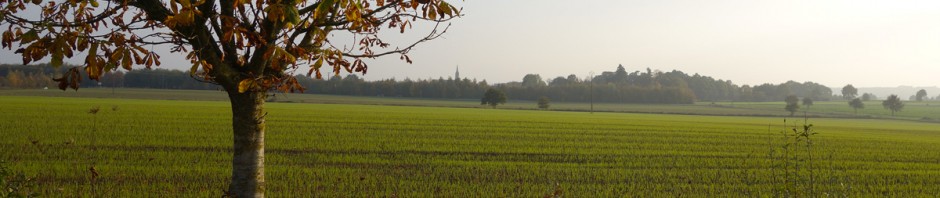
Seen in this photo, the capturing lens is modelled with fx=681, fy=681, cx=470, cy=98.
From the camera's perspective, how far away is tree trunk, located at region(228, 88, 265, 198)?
4.41 m

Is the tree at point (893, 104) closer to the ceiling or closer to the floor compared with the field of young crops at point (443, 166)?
closer to the ceiling

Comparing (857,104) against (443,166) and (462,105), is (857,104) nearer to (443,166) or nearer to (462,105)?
(462,105)

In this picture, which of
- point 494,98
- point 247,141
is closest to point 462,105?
point 494,98

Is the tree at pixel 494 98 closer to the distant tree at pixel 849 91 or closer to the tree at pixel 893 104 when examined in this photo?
the tree at pixel 893 104

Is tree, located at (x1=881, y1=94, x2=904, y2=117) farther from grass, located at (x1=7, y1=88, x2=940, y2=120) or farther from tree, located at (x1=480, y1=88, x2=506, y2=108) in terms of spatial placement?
tree, located at (x1=480, y1=88, x2=506, y2=108)

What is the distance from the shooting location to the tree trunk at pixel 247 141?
441cm

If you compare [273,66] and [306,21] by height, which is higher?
[306,21]

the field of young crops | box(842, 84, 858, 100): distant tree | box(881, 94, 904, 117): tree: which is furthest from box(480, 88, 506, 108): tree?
box(842, 84, 858, 100): distant tree

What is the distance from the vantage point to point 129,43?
3496 millimetres

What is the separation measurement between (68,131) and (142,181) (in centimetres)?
1221

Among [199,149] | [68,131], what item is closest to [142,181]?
[199,149]

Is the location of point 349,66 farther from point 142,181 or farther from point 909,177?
point 909,177

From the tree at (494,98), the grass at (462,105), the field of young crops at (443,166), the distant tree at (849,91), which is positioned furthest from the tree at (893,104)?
the field of young crops at (443,166)

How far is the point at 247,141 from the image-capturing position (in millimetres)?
4438
